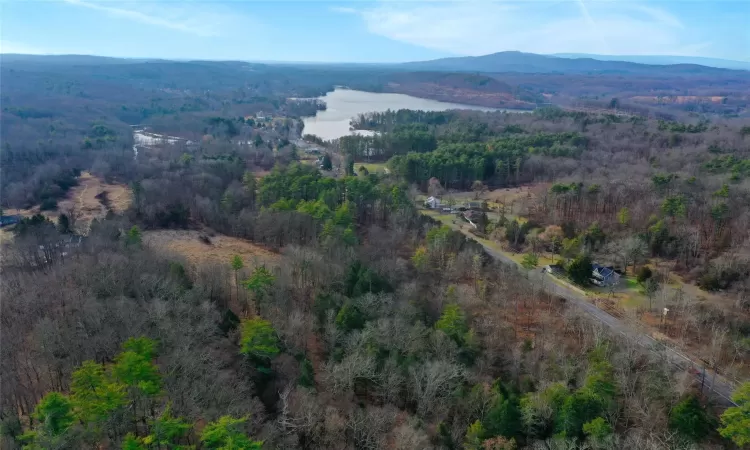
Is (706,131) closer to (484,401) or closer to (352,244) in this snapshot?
(352,244)

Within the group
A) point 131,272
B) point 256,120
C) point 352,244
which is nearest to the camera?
point 131,272

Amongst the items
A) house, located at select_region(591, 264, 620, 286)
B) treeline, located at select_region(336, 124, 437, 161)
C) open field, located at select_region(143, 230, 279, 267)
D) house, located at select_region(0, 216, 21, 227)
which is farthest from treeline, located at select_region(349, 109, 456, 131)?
house, located at select_region(591, 264, 620, 286)

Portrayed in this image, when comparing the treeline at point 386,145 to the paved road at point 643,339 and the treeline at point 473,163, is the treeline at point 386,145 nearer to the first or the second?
the treeline at point 473,163

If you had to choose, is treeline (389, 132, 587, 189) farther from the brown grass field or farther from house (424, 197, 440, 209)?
the brown grass field

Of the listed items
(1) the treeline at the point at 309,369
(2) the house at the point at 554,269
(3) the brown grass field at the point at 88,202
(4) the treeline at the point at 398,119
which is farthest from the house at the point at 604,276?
(4) the treeline at the point at 398,119

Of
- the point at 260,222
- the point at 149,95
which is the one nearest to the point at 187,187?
the point at 260,222

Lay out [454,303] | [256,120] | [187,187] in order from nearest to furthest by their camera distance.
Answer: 1. [454,303]
2. [187,187]
3. [256,120]

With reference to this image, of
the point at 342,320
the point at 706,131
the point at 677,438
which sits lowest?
the point at 677,438

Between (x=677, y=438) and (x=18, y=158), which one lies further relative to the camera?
(x=18, y=158)
